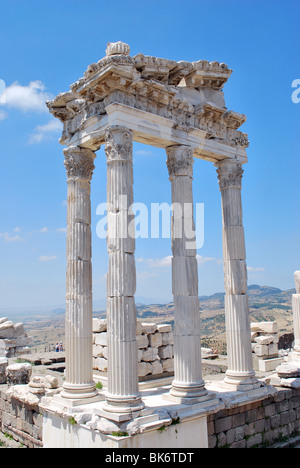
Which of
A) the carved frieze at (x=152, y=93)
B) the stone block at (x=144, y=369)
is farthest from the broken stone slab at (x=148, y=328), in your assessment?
the carved frieze at (x=152, y=93)

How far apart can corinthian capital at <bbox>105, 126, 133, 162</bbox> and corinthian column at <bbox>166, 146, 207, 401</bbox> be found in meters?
1.87

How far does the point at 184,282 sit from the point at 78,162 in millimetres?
4552

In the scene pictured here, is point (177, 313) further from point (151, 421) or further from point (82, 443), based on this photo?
point (82, 443)

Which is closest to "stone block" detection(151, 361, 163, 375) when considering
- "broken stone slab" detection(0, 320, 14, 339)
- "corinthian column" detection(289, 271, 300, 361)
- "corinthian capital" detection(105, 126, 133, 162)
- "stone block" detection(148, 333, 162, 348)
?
"stone block" detection(148, 333, 162, 348)

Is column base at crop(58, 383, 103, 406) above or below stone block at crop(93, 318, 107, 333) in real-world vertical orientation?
below

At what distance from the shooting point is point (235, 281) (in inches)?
516

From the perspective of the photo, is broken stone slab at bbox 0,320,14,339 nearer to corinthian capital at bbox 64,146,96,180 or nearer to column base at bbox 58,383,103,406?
column base at bbox 58,383,103,406

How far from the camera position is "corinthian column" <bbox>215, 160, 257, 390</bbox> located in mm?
12766

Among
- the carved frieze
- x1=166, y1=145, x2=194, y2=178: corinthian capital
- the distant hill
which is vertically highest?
the carved frieze

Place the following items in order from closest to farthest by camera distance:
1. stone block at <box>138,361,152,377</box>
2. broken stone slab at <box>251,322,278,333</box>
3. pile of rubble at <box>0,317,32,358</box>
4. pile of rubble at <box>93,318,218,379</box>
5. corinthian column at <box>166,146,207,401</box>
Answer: corinthian column at <box>166,146,207,401</box>
stone block at <box>138,361,152,377</box>
pile of rubble at <box>93,318,218,379</box>
broken stone slab at <box>251,322,278,333</box>
pile of rubble at <box>0,317,32,358</box>

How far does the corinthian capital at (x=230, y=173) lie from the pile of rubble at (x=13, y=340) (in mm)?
16351

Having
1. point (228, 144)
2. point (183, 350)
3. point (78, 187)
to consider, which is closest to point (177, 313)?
point (183, 350)

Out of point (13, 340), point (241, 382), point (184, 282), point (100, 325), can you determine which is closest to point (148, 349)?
point (100, 325)

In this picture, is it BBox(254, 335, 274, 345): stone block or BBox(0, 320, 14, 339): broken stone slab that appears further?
BBox(0, 320, 14, 339): broken stone slab
